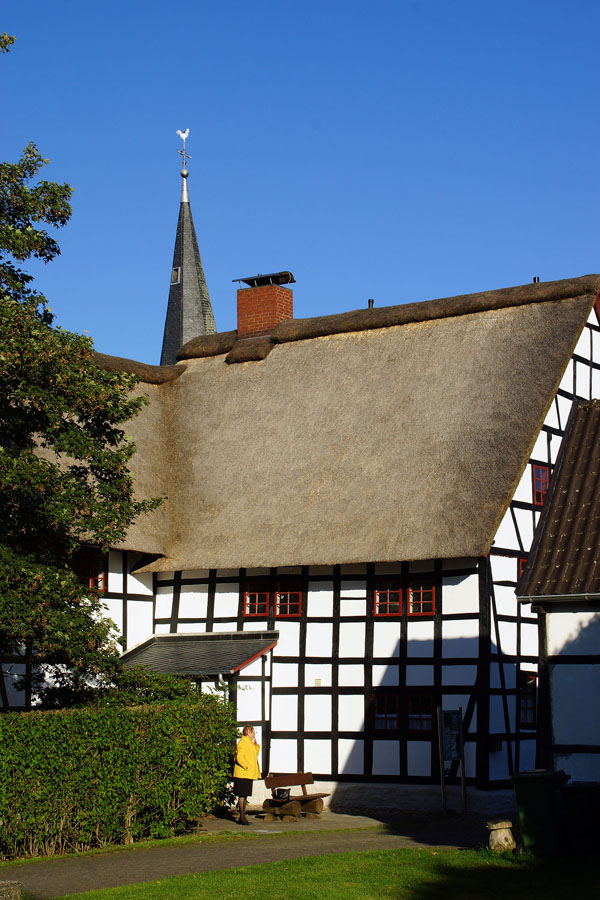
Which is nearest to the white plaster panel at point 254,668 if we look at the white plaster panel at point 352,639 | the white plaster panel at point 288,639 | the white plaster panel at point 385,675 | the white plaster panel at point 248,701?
the white plaster panel at point 248,701

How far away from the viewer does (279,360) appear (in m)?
25.5

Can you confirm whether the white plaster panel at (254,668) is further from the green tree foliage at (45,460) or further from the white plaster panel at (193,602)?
the green tree foliage at (45,460)

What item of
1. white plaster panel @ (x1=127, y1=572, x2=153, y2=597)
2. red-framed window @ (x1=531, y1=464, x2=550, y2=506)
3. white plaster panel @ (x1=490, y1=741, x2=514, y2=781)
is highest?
red-framed window @ (x1=531, y1=464, x2=550, y2=506)

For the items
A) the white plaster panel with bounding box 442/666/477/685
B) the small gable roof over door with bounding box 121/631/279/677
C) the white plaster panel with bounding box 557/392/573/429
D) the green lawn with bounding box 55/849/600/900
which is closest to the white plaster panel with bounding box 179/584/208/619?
the small gable roof over door with bounding box 121/631/279/677

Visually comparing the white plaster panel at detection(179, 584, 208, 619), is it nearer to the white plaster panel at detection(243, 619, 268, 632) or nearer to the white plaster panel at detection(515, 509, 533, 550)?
the white plaster panel at detection(243, 619, 268, 632)

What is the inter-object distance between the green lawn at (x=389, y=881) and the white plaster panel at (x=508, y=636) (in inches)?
281

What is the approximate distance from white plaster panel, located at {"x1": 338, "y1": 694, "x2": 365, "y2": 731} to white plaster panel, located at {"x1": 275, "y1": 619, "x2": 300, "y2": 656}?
130cm

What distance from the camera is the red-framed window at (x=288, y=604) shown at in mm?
21281

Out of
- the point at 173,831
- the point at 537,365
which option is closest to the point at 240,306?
the point at 537,365

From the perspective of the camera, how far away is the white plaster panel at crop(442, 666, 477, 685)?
19.0 metres

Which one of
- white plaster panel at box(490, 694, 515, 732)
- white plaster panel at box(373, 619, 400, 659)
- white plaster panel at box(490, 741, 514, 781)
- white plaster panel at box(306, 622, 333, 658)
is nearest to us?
white plaster panel at box(490, 741, 514, 781)

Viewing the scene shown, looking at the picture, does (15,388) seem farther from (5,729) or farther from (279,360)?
(279,360)

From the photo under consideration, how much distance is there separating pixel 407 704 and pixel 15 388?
8.86 metres

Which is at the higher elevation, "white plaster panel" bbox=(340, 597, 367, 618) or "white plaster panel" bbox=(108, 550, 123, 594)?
"white plaster panel" bbox=(108, 550, 123, 594)
